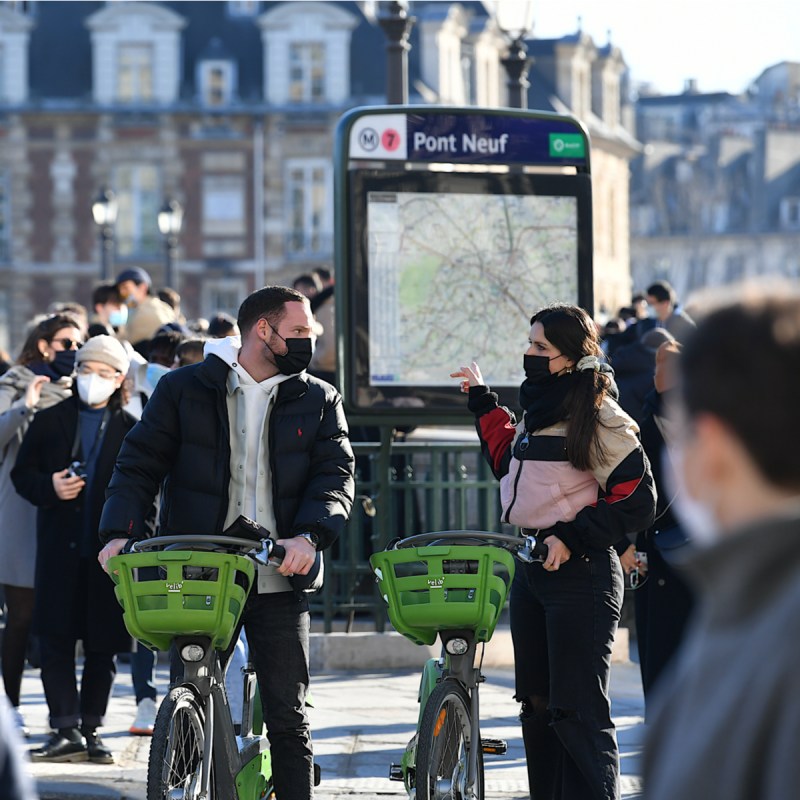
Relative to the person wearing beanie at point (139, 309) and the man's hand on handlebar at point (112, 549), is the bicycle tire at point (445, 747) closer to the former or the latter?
the man's hand on handlebar at point (112, 549)

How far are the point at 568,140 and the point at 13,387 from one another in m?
3.07

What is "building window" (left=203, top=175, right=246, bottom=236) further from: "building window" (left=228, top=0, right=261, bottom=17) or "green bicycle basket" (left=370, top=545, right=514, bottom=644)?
"green bicycle basket" (left=370, top=545, right=514, bottom=644)

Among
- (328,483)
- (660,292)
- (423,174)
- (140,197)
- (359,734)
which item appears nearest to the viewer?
(328,483)

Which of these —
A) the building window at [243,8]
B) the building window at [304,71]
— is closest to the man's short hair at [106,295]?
Answer: the building window at [304,71]

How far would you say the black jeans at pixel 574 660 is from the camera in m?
5.46

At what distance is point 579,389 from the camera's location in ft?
18.2

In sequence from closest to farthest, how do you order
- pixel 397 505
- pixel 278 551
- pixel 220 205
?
1. pixel 278 551
2. pixel 397 505
3. pixel 220 205

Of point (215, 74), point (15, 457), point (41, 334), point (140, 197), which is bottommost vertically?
point (15, 457)

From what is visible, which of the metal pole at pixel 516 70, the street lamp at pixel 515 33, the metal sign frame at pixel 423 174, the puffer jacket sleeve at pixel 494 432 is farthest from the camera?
the metal pole at pixel 516 70

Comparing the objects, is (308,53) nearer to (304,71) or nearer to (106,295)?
(304,71)

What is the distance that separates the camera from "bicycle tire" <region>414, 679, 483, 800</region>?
5199 mm

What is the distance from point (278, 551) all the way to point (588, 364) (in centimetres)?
116

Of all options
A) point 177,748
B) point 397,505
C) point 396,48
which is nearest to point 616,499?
point 177,748

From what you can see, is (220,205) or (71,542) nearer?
(71,542)
